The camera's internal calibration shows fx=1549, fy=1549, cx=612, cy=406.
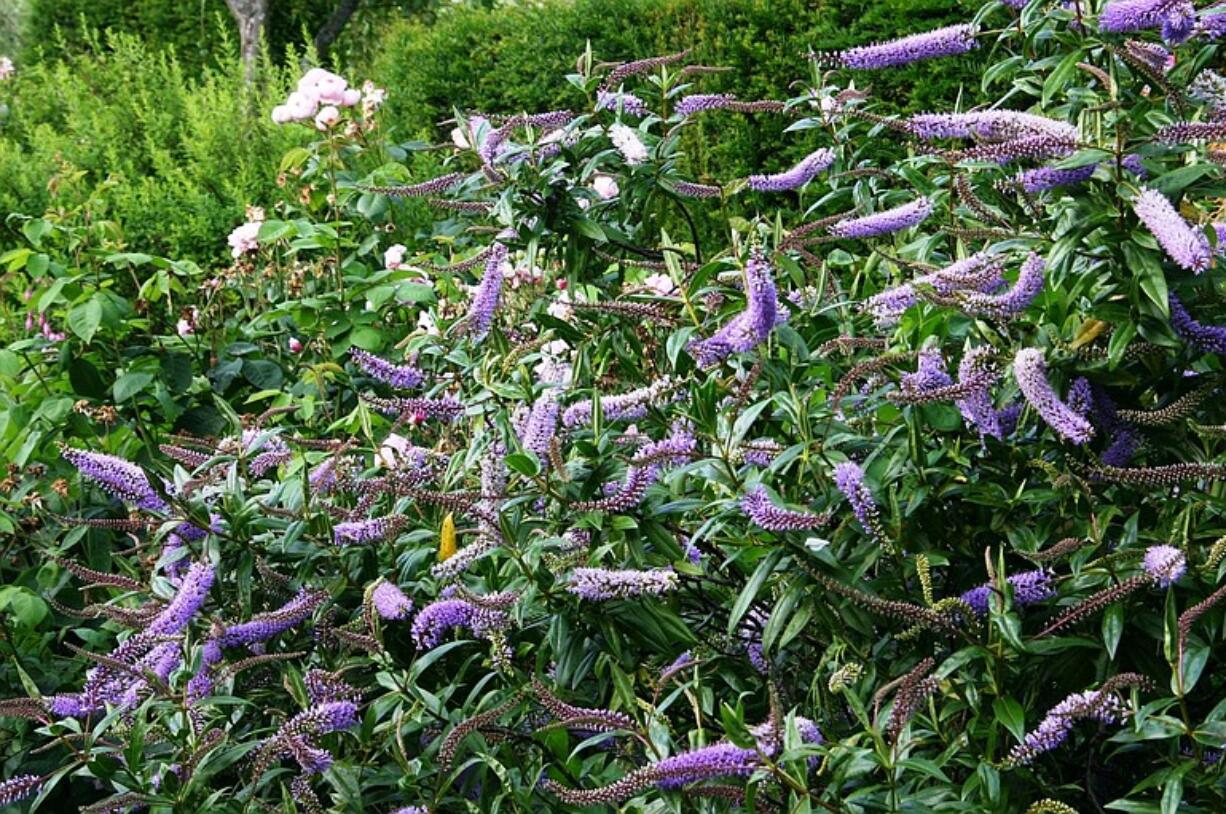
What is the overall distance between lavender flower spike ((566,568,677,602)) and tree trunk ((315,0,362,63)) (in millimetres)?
14834

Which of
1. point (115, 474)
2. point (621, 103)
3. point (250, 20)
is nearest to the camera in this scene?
point (115, 474)

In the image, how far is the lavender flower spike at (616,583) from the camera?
1.97 meters

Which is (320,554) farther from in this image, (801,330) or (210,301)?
(210,301)

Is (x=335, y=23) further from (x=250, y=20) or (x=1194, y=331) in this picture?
(x=1194, y=331)

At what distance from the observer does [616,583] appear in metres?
2.00

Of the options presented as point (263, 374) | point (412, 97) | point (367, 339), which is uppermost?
point (367, 339)

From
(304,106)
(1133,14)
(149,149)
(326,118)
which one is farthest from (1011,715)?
(149,149)

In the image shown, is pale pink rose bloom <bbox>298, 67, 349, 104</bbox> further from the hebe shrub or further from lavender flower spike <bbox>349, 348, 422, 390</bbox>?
lavender flower spike <bbox>349, 348, 422, 390</bbox>

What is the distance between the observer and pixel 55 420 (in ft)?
12.9

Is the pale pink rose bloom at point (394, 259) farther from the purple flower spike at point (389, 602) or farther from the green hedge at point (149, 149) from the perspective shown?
the purple flower spike at point (389, 602)

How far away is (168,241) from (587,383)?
18.3ft

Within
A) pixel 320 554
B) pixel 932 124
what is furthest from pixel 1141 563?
pixel 320 554

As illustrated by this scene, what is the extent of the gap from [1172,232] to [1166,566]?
0.39 meters

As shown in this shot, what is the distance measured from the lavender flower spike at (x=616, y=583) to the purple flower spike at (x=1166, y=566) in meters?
0.57
